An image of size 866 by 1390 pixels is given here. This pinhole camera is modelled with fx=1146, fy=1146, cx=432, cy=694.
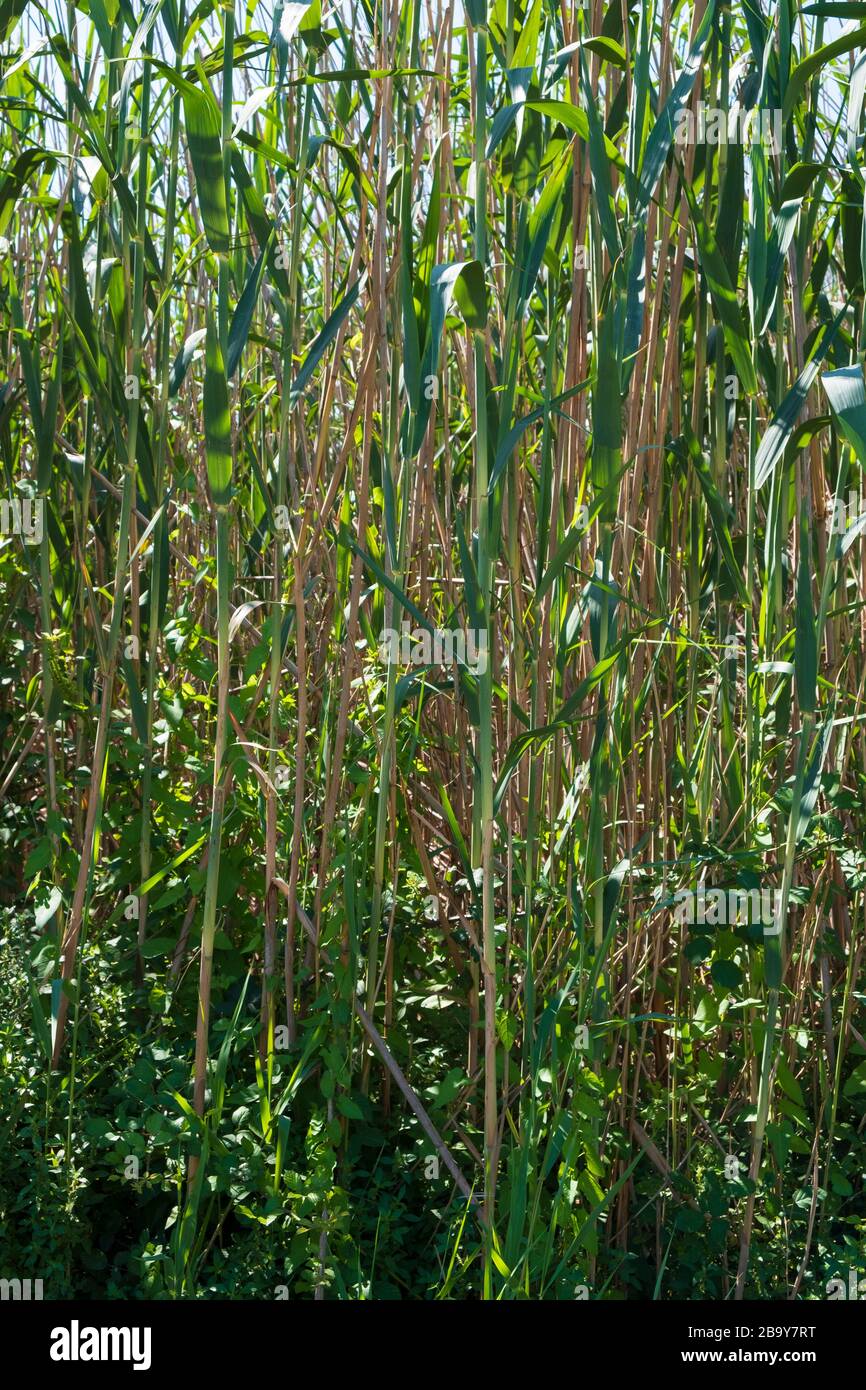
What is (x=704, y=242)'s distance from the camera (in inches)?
62.5

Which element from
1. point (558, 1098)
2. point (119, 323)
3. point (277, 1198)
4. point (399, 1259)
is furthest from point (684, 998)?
point (119, 323)

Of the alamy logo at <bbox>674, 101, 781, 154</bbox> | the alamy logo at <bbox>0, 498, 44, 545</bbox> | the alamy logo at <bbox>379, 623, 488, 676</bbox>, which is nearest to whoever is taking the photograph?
the alamy logo at <bbox>379, 623, 488, 676</bbox>

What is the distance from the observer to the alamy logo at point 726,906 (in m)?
1.67

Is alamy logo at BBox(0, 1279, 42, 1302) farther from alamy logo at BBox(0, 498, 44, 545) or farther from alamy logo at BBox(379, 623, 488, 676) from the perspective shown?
alamy logo at BBox(0, 498, 44, 545)

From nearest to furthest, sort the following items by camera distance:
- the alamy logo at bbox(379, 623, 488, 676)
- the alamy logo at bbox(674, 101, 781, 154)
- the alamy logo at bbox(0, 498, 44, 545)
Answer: the alamy logo at bbox(379, 623, 488, 676) < the alamy logo at bbox(674, 101, 781, 154) < the alamy logo at bbox(0, 498, 44, 545)

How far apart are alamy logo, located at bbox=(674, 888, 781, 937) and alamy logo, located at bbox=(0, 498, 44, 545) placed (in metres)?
1.30

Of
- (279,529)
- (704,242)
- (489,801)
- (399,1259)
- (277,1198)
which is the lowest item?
(399,1259)

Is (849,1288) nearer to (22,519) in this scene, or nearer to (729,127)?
(729,127)

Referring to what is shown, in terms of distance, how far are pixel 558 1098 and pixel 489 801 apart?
0.45 m

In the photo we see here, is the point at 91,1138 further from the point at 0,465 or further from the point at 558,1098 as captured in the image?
the point at 0,465
